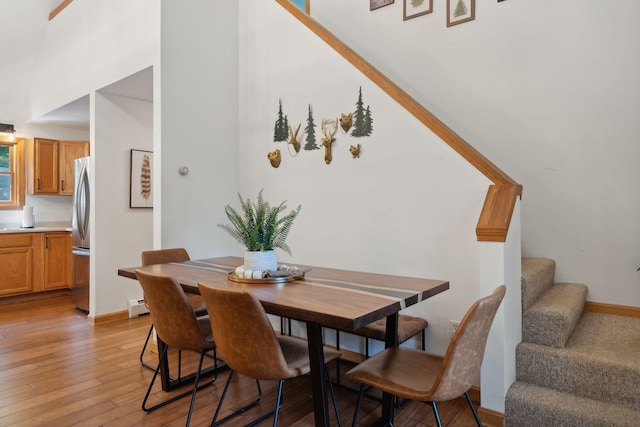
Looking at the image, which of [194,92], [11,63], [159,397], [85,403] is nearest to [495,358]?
[159,397]

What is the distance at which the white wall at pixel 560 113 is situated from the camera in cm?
284

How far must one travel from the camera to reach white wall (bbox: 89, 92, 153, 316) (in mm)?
4062

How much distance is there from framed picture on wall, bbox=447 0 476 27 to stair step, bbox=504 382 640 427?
3.06 m

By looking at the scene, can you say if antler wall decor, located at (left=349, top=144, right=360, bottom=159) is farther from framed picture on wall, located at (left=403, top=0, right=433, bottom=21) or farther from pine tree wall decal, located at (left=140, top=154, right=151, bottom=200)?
pine tree wall decal, located at (left=140, top=154, right=151, bottom=200)

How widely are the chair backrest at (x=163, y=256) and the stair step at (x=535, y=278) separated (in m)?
2.45

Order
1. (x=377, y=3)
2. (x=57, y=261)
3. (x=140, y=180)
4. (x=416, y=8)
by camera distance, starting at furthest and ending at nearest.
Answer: (x=57, y=261) → (x=140, y=180) → (x=377, y=3) → (x=416, y=8)

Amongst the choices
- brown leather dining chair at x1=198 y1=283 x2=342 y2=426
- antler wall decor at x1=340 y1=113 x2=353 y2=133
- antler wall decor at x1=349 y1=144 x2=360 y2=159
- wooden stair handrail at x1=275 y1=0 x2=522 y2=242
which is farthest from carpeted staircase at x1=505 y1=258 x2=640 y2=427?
antler wall decor at x1=340 y1=113 x2=353 y2=133

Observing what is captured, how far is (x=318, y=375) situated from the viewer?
167 cm

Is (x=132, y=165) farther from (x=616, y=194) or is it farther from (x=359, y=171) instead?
(x=616, y=194)

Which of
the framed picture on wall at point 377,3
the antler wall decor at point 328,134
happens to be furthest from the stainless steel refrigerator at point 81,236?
the framed picture on wall at point 377,3

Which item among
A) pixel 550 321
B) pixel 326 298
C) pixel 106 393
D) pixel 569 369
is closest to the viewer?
pixel 326 298

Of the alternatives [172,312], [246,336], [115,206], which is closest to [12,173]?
[115,206]

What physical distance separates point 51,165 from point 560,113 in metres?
6.22

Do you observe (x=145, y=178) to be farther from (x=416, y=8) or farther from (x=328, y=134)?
(x=416, y=8)
